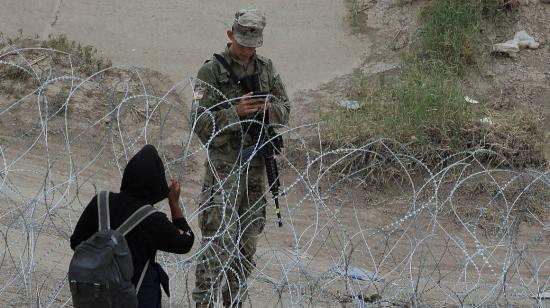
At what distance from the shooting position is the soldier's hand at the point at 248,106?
15.0ft

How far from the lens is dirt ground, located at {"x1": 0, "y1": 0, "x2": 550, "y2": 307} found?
18.9 ft

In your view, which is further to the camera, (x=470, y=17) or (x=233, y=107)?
(x=470, y=17)

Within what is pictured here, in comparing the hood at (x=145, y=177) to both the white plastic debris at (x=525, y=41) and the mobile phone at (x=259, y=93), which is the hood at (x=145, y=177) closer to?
the mobile phone at (x=259, y=93)

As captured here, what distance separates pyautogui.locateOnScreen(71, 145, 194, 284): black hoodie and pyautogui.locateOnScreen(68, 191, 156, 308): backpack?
72 millimetres

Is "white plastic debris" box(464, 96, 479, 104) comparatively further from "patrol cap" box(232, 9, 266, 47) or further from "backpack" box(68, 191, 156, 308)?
"backpack" box(68, 191, 156, 308)

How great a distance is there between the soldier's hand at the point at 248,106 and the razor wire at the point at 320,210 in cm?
66

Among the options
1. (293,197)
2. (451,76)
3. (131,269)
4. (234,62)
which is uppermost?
(234,62)

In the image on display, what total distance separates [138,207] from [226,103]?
1225mm

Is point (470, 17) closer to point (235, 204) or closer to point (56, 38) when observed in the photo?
point (56, 38)

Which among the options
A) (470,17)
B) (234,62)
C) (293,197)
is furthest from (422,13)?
(234,62)

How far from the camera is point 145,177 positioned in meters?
3.53

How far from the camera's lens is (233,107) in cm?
455

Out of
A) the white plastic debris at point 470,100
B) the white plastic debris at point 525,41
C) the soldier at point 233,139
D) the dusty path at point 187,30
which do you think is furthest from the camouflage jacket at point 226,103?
the white plastic debris at point 525,41

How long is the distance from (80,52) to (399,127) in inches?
126
